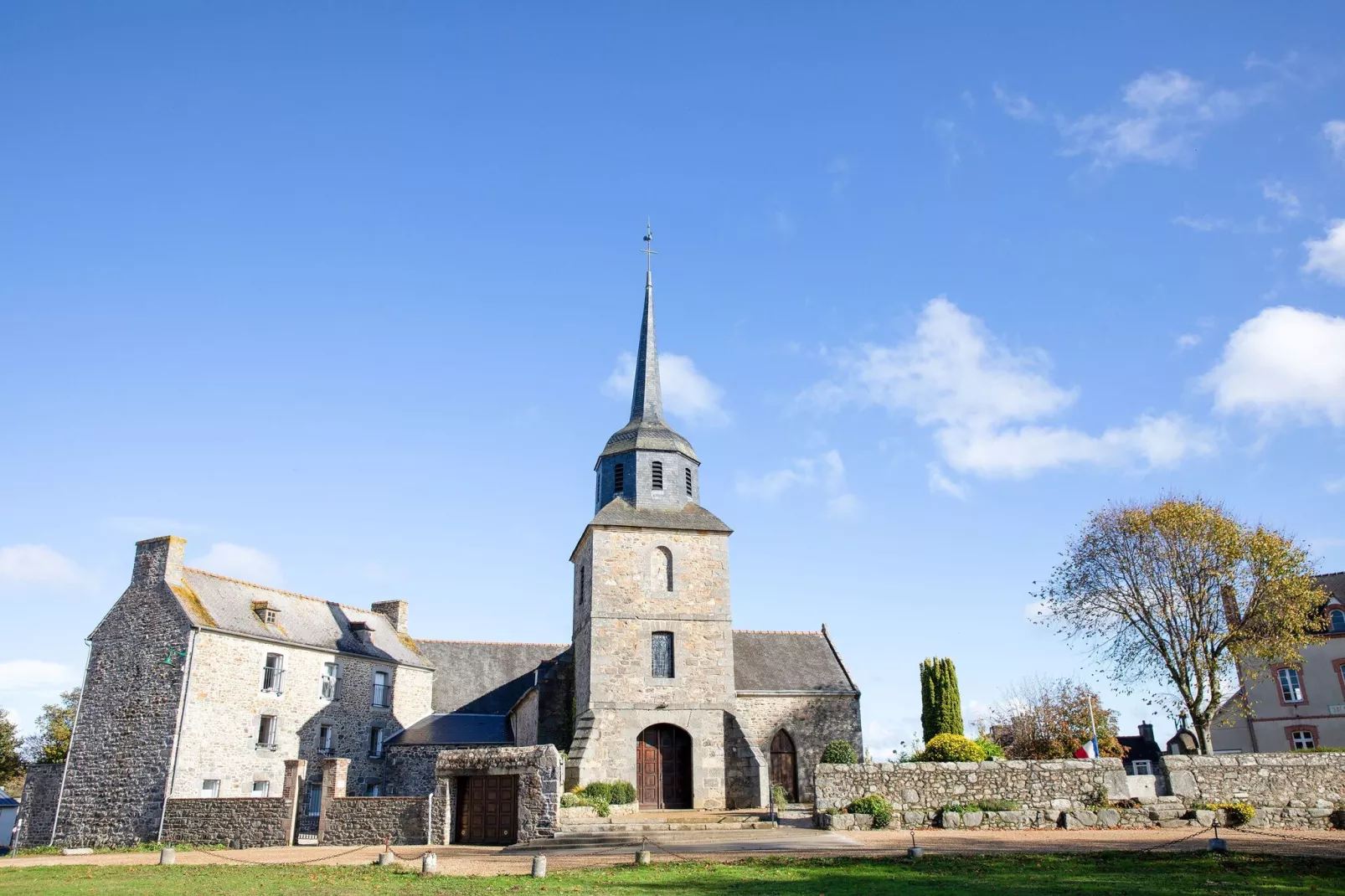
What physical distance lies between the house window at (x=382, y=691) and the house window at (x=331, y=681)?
160cm

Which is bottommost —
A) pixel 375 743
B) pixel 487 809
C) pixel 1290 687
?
pixel 487 809

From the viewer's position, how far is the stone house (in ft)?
116

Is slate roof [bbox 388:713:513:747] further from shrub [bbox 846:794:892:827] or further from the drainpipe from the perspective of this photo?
shrub [bbox 846:794:892:827]

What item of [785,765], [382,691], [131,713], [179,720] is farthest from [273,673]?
[785,765]

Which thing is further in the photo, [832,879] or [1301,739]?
[1301,739]

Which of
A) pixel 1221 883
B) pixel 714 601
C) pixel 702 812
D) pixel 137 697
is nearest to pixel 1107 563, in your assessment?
pixel 714 601

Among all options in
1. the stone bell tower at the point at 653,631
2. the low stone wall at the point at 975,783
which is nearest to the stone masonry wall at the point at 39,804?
the stone bell tower at the point at 653,631

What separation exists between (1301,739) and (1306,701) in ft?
5.22

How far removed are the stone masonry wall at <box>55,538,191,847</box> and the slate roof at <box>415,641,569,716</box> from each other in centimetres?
1045

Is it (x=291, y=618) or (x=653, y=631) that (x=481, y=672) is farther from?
(x=653, y=631)

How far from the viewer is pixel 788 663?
29297mm

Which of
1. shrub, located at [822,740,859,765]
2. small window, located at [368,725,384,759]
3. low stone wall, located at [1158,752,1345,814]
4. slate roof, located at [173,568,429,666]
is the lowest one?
low stone wall, located at [1158,752,1345,814]

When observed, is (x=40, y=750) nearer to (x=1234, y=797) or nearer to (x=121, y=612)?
(x=121, y=612)

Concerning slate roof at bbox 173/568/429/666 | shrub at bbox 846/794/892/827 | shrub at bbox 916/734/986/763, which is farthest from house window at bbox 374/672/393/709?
shrub at bbox 916/734/986/763
